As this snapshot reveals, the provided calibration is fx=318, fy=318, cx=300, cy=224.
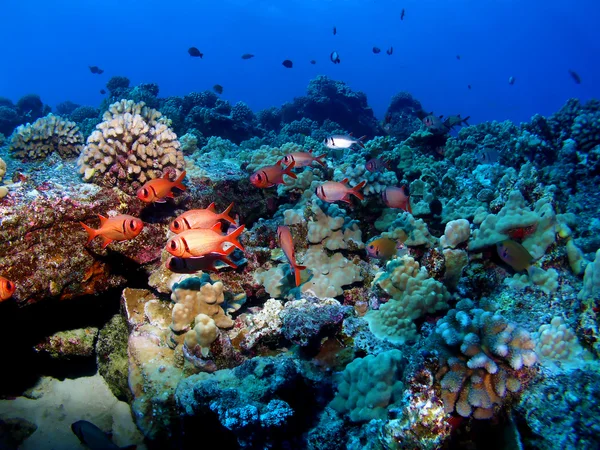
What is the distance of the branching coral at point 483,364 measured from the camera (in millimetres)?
2045

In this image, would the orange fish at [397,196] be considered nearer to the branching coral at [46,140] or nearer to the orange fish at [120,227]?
the orange fish at [120,227]

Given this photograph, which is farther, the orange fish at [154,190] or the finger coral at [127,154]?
the finger coral at [127,154]

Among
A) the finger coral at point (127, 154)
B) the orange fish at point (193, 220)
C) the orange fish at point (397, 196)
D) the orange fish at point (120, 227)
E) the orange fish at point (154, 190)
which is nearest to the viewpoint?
the orange fish at point (193, 220)

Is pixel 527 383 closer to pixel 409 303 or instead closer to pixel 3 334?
pixel 409 303

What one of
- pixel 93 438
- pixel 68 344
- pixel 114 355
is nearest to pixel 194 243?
pixel 93 438

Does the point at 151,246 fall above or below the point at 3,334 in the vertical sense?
above

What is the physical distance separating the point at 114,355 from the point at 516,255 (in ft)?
15.8

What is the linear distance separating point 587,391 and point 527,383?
31 centimetres

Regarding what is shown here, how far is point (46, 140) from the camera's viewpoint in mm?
5488

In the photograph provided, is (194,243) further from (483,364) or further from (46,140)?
(46,140)

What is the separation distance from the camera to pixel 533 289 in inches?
123

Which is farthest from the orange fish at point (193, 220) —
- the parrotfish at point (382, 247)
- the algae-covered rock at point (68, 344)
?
the algae-covered rock at point (68, 344)

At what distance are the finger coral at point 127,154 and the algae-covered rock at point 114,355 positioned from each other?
1806 mm

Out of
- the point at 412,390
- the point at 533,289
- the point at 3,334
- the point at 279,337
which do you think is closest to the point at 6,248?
the point at 3,334
